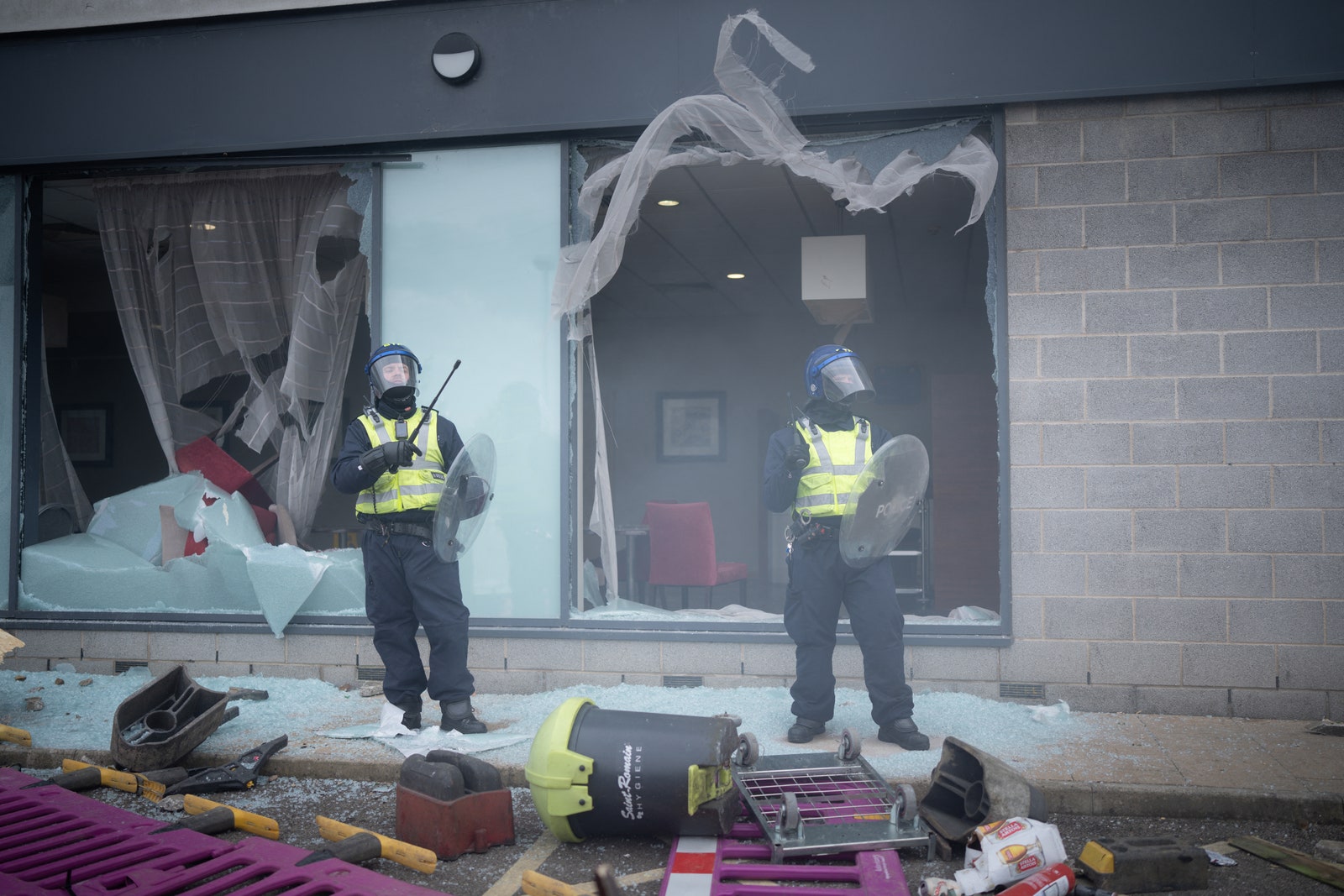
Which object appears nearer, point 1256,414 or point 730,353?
point 1256,414

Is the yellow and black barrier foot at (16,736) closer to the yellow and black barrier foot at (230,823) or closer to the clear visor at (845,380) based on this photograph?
the yellow and black barrier foot at (230,823)

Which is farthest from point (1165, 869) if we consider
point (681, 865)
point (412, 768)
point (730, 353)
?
point (730, 353)

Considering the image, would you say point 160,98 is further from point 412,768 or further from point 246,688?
point 412,768

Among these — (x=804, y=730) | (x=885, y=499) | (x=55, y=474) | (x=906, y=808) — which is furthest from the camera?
(x=55, y=474)

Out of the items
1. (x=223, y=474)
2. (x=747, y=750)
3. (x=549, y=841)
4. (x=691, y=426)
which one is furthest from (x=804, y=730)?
(x=691, y=426)

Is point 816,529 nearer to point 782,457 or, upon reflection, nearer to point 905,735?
point 782,457

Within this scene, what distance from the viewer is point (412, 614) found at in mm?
4641

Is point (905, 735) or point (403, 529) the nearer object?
point (905, 735)

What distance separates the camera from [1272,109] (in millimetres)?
4812

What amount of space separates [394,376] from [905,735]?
279 centimetres

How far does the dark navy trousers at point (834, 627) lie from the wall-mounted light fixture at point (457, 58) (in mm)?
3197

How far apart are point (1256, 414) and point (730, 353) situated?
7.15 m

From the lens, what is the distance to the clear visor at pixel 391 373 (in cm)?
452

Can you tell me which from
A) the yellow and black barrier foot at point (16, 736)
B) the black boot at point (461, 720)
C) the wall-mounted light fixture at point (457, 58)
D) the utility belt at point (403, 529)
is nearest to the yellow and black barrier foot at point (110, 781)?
the yellow and black barrier foot at point (16, 736)
